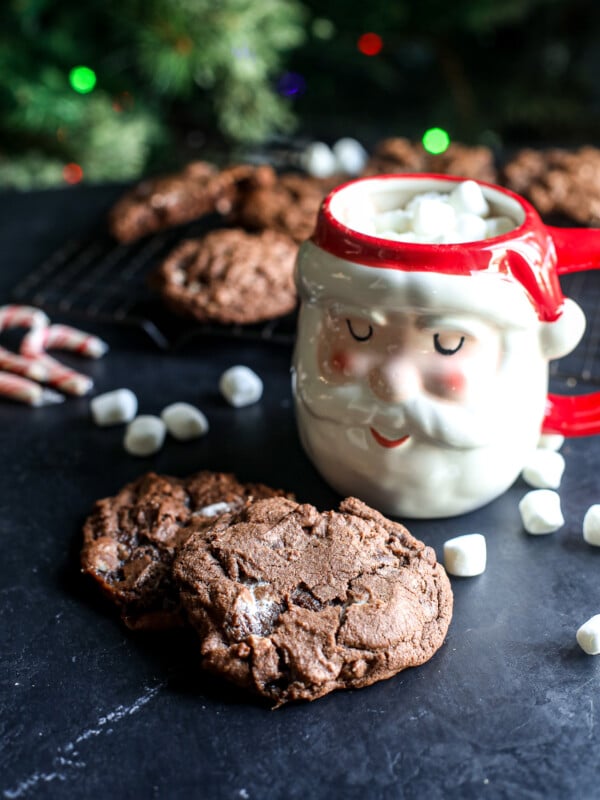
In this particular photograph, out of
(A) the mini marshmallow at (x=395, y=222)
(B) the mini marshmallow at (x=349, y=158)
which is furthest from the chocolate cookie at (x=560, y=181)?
(A) the mini marshmallow at (x=395, y=222)

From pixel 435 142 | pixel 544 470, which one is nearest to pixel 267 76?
pixel 435 142

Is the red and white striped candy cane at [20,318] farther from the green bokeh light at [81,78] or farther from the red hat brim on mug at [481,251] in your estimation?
the green bokeh light at [81,78]

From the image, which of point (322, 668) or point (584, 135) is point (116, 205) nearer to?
point (322, 668)

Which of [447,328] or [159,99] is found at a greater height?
[447,328]

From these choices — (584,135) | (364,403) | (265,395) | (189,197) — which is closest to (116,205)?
(189,197)

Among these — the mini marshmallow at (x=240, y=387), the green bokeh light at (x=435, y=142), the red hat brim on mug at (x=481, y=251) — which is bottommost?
the mini marshmallow at (x=240, y=387)

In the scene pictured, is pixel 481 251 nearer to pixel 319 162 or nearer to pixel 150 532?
pixel 150 532
